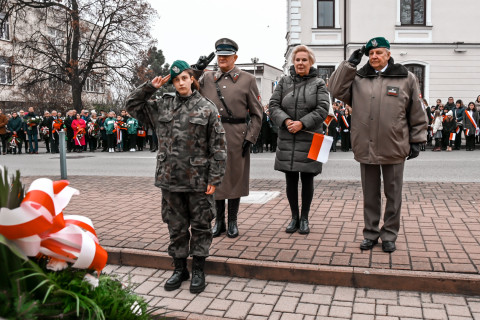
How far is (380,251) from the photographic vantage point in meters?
4.62

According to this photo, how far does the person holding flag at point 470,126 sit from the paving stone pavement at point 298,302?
15654 mm

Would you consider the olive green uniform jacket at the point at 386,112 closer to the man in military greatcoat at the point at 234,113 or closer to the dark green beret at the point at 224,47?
the man in military greatcoat at the point at 234,113

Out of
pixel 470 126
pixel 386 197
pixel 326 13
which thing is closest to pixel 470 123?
pixel 470 126

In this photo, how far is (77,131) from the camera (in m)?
21.3

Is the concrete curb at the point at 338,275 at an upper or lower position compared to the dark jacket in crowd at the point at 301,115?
lower

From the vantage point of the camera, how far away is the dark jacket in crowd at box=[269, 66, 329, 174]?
5160 millimetres

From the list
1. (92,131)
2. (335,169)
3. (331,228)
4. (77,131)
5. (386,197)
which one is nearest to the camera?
(386,197)

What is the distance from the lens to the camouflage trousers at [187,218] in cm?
398

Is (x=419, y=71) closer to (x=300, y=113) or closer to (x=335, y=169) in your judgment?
(x=335, y=169)

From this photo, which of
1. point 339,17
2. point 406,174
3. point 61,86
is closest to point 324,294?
point 406,174

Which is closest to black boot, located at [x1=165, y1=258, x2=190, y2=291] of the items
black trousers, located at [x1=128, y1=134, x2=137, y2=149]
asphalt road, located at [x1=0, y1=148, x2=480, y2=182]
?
asphalt road, located at [x1=0, y1=148, x2=480, y2=182]

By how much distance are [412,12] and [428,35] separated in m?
1.41

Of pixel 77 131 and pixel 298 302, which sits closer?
pixel 298 302

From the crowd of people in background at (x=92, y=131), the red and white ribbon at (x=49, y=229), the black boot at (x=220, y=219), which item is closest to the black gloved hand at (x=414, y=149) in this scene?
the black boot at (x=220, y=219)
